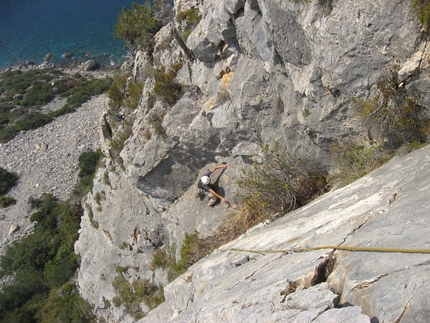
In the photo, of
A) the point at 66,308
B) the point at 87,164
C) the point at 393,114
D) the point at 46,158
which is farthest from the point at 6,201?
the point at 393,114

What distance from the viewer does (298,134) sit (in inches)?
334

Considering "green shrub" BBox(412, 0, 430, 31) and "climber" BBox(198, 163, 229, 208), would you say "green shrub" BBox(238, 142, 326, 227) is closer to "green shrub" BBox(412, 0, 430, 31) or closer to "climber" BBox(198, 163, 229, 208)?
"climber" BBox(198, 163, 229, 208)

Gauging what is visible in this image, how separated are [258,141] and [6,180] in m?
31.7

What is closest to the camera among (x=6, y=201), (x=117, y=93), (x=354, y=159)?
(x=354, y=159)

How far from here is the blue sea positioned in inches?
→ 1672

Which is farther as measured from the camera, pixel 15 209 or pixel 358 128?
pixel 15 209

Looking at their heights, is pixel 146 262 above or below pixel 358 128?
below

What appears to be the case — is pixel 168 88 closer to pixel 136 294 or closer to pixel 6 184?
pixel 136 294

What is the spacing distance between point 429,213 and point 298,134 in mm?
5063

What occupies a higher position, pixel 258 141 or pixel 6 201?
pixel 6 201

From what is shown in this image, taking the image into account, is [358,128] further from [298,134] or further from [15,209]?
[15,209]

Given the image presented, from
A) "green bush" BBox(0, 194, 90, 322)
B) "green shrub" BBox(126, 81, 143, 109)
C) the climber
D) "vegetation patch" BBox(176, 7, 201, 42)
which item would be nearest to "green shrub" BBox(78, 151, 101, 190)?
"green bush" BBox(0, 194, 90, 322)

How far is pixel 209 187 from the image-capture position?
11273mm

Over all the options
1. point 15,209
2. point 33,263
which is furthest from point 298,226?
point 15,209
